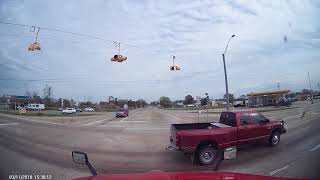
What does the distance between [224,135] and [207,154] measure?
97cm

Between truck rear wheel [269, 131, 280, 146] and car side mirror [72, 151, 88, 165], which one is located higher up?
car side mirror [72, 151, 88, 165]

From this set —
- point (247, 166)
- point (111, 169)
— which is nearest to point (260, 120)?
point (247, 166)

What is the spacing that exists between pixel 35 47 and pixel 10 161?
5979mm

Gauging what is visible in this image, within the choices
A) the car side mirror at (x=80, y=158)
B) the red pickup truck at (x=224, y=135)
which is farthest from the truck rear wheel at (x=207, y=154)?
the car side mirror at (x=80, y=158)

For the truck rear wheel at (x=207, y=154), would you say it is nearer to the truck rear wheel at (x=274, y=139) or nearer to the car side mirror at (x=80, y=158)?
the truck rear wheel at (x=274, y=139)

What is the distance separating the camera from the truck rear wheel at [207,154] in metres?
9.86

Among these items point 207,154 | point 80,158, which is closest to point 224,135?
point 207,154

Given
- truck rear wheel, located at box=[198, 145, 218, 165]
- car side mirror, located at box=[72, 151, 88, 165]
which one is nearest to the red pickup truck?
truck rear wheel, located at box=[198, 145, 218, 165]

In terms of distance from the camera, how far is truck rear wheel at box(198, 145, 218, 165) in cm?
986

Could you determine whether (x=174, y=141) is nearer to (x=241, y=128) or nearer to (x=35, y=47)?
(x=241, y=128)

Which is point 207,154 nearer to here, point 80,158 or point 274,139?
point 274,139

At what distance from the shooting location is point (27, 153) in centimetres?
1285

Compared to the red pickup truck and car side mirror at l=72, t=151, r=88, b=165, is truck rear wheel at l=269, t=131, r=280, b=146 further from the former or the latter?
car side mirror at l=72, t=151, r=88, b=165

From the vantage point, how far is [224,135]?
10.4 meters
